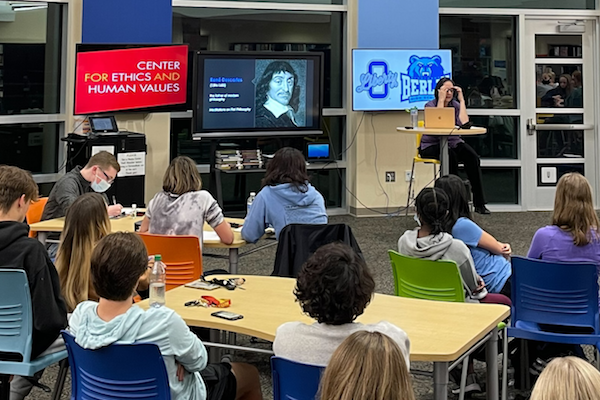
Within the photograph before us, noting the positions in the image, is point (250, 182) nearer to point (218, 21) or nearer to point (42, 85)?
point (218, 21)

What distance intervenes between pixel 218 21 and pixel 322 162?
2.07m

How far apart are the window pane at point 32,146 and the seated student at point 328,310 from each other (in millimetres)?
6709

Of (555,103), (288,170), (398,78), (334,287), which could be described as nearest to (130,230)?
(288,170)

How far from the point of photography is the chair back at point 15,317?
3.31 m

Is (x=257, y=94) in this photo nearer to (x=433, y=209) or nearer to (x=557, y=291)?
(x=433, y=209)

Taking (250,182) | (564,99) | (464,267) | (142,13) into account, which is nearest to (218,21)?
(142,13)

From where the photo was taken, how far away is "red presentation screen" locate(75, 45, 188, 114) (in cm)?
820

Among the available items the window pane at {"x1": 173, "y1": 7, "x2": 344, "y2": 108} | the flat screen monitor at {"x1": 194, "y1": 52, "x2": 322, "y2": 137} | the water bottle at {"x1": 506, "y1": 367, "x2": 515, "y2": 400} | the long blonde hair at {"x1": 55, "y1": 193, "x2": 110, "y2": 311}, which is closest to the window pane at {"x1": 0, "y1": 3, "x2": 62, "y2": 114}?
the window pane at {"x1": 173, "y1": 7, "x2": 344, "y2": 108}

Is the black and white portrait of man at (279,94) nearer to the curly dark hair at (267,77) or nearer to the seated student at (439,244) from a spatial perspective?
the curly dark hair at (267,77)

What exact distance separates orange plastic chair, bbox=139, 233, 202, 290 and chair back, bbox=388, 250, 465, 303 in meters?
1.16

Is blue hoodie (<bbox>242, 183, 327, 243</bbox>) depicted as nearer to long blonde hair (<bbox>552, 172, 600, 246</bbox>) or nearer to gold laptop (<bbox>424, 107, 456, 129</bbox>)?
long blonde hair (<bbox>552, 172, 600, 246</bbox>)

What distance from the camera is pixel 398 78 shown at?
948 cm

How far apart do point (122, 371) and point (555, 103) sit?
8.79 metres

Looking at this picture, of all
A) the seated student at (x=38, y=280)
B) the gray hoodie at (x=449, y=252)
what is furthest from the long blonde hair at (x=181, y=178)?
the gray hoodie at (x=449, y=252)
